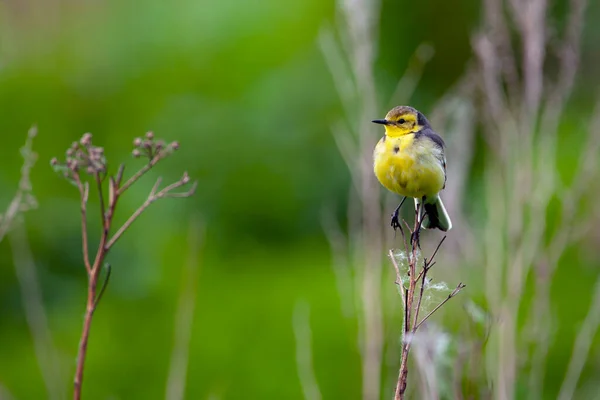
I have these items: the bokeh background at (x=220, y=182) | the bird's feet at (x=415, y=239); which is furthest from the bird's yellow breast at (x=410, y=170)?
the bokeh background at (x=220, y=182)

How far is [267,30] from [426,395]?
526 centimetres

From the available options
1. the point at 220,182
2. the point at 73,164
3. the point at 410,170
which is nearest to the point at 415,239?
the point at 410,170

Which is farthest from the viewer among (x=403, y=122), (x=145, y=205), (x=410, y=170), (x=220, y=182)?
(x=220, y=182)

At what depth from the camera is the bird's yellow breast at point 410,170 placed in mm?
2061

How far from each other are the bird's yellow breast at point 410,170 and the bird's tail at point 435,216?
7cm

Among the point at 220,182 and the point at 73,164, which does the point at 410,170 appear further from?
the point at 220,182

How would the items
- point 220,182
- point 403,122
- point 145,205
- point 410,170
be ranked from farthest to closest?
1. point 220,182
2. point 403,122
3. point 410,170
4. point 145,205

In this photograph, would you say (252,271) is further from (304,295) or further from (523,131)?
(523,131)

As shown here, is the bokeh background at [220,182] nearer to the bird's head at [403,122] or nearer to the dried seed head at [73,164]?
the bird's head at [403,122]

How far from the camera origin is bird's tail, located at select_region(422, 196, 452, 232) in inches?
83.6

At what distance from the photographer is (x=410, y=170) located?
206 centimetres

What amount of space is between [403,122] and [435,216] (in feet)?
0.84

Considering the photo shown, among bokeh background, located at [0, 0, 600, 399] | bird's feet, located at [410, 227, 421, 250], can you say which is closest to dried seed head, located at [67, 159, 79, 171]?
bird's feet, located at [410, 227, 421, 250]

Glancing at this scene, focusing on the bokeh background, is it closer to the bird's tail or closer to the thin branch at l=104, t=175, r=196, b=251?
the bird's tail
